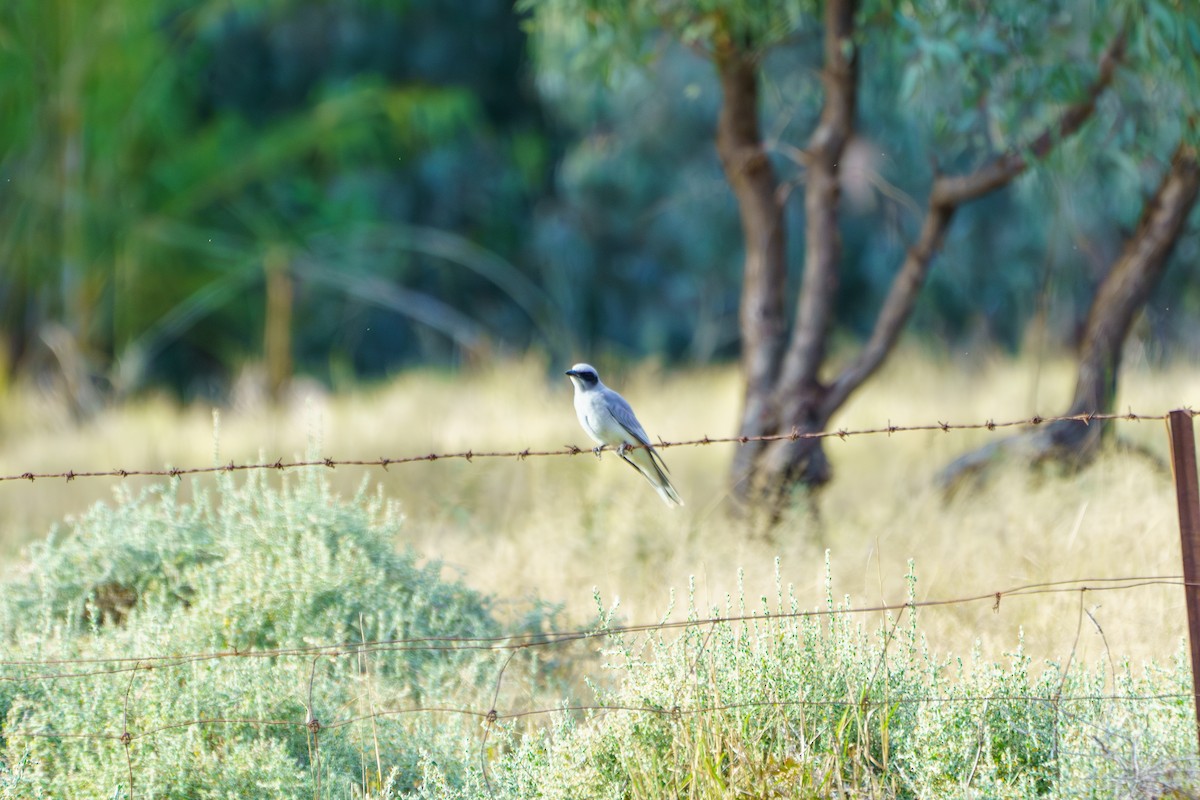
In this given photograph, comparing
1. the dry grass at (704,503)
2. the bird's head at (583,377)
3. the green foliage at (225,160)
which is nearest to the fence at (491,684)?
the dry grass at (704,503)

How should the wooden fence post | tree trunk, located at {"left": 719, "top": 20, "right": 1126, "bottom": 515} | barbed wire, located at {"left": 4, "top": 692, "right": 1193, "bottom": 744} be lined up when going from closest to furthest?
the wooden fence post → barbed wire, located at {"left": 4, "top": 692, "right": 1193, "bottom": 744} → tree trunk, located at {"left": 719, "top": 20, "right": 1126, "bottom": 515}

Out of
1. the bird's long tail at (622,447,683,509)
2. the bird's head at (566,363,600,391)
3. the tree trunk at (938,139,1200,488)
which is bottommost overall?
the bird's long tail at (622,447,683,509)

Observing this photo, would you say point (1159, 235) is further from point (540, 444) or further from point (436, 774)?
point (436, 774)

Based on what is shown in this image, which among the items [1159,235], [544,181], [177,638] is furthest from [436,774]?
[544,181]

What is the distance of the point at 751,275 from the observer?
8602mm

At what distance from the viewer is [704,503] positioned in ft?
29.6

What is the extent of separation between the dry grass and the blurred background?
1429 millimetres

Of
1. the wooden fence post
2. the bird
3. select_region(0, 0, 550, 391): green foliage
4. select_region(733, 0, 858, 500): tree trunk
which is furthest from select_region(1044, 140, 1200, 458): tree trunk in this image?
select_region(0, 0, 550, 391): green foliage

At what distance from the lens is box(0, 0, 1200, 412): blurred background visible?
55.8 ft

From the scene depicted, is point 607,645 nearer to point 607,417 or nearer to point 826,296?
point 607,417

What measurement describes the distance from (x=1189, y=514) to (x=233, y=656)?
113 inches

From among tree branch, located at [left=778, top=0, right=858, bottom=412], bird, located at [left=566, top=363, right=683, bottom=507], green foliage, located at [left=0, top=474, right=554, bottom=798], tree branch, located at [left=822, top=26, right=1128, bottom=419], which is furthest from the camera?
tree branch, located at [left=778, top=0, right=858, bottom=412]

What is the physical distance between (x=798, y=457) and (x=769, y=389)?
0.51m

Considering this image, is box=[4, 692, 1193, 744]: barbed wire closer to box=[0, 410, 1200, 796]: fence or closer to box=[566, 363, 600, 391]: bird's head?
box=[0, 410, 1200, 796]: fence
